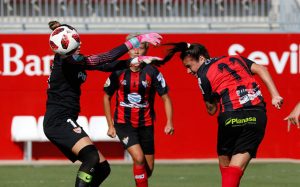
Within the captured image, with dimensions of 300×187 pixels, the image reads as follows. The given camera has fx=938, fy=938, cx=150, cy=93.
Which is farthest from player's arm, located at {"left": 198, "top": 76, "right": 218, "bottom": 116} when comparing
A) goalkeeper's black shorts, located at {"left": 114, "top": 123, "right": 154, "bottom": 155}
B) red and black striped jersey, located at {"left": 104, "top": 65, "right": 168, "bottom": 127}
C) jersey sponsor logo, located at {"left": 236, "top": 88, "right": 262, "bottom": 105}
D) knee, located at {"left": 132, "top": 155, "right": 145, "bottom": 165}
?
red and black striped jersey, located at {"left": 104, "top": 65, "right": 168, "bottom": 127}

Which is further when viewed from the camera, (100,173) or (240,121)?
(100,173)

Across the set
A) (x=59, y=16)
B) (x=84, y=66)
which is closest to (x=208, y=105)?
(x=84, y=66)

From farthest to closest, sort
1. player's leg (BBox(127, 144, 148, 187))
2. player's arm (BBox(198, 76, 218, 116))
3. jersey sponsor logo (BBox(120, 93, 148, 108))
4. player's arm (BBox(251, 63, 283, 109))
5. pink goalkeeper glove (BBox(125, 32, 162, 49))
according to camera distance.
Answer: jersey sponsor logo (BBox(120, 93, 148, 108))
player's leg (BBox(127, 144, 148, 187))
pink goalkeeper glove (BBox(125, 32, 162, 49))
player's arm (BBox(198, 76, 218, 116))
player's arm (BBox(251, 63, 283, 109))

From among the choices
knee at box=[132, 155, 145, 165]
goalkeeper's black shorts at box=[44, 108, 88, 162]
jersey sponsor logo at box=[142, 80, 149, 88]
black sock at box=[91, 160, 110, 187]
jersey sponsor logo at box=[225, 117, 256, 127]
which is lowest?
knee at box=[132, 155, 145, 165]

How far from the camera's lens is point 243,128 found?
9.31 meters

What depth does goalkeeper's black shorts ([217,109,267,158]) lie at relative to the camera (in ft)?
30.5

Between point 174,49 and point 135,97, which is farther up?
point 174,49

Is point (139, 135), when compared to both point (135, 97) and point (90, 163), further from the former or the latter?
point (90, 163)

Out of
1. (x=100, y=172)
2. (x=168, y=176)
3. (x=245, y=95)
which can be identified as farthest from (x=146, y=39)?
(x=168, y=176)

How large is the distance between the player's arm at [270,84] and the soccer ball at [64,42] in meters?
1.91

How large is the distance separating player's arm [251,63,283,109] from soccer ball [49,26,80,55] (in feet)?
6.25

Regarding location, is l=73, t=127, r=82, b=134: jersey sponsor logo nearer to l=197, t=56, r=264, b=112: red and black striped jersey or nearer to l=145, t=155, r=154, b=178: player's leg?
l=197, t=56, r=264, b=112: red and black striped jersey

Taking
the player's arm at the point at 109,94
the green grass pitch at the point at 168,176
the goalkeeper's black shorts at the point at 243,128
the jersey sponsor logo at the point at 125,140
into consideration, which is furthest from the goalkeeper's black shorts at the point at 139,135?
the goalkeeper's black shorts at the point at 243,128

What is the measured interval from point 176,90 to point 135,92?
18.8 feet
